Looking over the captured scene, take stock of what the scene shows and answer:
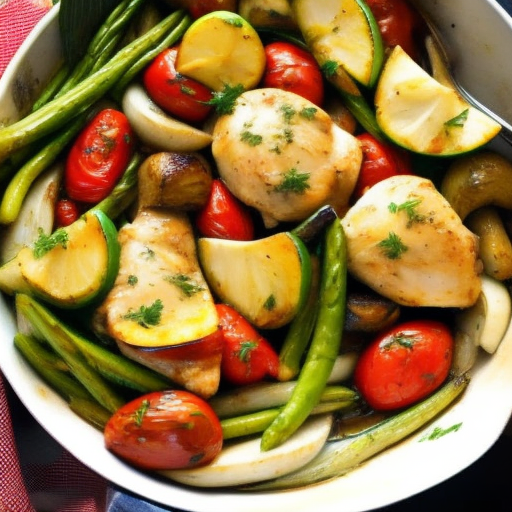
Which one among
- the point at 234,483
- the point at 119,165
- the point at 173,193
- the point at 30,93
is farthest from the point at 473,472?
the point at 30,93

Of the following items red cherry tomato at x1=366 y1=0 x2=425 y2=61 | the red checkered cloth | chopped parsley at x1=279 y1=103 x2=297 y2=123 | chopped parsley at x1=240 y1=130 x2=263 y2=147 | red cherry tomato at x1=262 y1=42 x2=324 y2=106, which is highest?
red cherry tomato at x1=366 y1=0 x2=425 y2=61

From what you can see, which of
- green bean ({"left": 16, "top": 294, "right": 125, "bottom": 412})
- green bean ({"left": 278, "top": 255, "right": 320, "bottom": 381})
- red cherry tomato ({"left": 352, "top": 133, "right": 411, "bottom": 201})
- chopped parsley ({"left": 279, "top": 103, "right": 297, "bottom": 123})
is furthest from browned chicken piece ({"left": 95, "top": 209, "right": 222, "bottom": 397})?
red cherry tomato ({"left": 352, "top": 133, "right": 411, "bottom": 201})

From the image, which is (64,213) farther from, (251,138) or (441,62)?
(441,62)

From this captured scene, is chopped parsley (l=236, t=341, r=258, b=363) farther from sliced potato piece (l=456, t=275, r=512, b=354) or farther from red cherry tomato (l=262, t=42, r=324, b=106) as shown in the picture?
red cherry tomato (l=262, t=42, r=324, b=106)

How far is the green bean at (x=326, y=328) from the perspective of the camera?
1953 millimetres

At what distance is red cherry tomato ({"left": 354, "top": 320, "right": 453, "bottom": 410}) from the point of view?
2002 millimetres

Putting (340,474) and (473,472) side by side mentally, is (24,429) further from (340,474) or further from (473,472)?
(473,472)

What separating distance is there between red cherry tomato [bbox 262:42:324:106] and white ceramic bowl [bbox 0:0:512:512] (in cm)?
44

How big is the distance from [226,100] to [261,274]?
55cm

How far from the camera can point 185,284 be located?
2.01m

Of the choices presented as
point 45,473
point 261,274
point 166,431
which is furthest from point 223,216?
point 45,473

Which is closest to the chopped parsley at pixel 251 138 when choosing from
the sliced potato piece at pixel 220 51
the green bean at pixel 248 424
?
the sliced potato piece at pixel 220 51

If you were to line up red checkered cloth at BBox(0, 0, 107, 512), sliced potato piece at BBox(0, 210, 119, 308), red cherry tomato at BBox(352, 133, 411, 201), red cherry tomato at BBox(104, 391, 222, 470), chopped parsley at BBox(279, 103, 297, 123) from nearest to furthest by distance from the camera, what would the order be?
red cherry tomato at BBox(104, 391, 222, 470) → sliced potato piece at BBox(0, 210, 119, 308) → chopped parsley at BBox(279, 103, 297, 123) → red cherry tomato at BBox(352, 133, 411, 201) → red checkered cloth at BBox(0, 0, 107, 512)

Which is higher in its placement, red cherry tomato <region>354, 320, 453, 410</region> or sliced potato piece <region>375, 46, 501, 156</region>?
sliced potato piece <region>375, 46, 501, 156</region>
